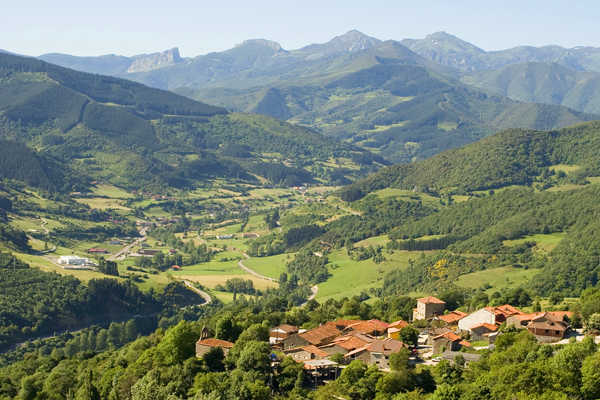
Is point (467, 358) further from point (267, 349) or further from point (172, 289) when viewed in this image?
point (172, 289)

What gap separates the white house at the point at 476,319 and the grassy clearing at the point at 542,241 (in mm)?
80075

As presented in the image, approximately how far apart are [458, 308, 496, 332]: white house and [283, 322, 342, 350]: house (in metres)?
13.3

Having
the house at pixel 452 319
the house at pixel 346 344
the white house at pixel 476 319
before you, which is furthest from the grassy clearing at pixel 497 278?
the house at pixel 346 344

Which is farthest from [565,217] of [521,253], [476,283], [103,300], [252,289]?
[103,300]

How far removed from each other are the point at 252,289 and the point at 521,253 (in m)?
59.0

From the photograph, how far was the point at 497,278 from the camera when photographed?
137m

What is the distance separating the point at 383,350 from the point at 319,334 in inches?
399

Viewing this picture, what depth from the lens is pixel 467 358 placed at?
63469 mm

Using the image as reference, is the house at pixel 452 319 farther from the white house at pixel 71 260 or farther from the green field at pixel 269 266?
the white house at pixel 71 260

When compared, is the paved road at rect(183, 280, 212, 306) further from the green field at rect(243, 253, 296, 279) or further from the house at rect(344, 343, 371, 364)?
the house at rect(344, 343, 371, 364)

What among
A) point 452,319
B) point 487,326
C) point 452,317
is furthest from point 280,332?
point 487,326

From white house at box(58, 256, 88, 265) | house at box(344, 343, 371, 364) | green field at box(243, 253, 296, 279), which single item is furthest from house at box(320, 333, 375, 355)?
white house at box(58, 256, 88, 265)

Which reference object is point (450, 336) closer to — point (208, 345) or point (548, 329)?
Result: point (548, 329)

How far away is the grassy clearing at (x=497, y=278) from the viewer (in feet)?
430
